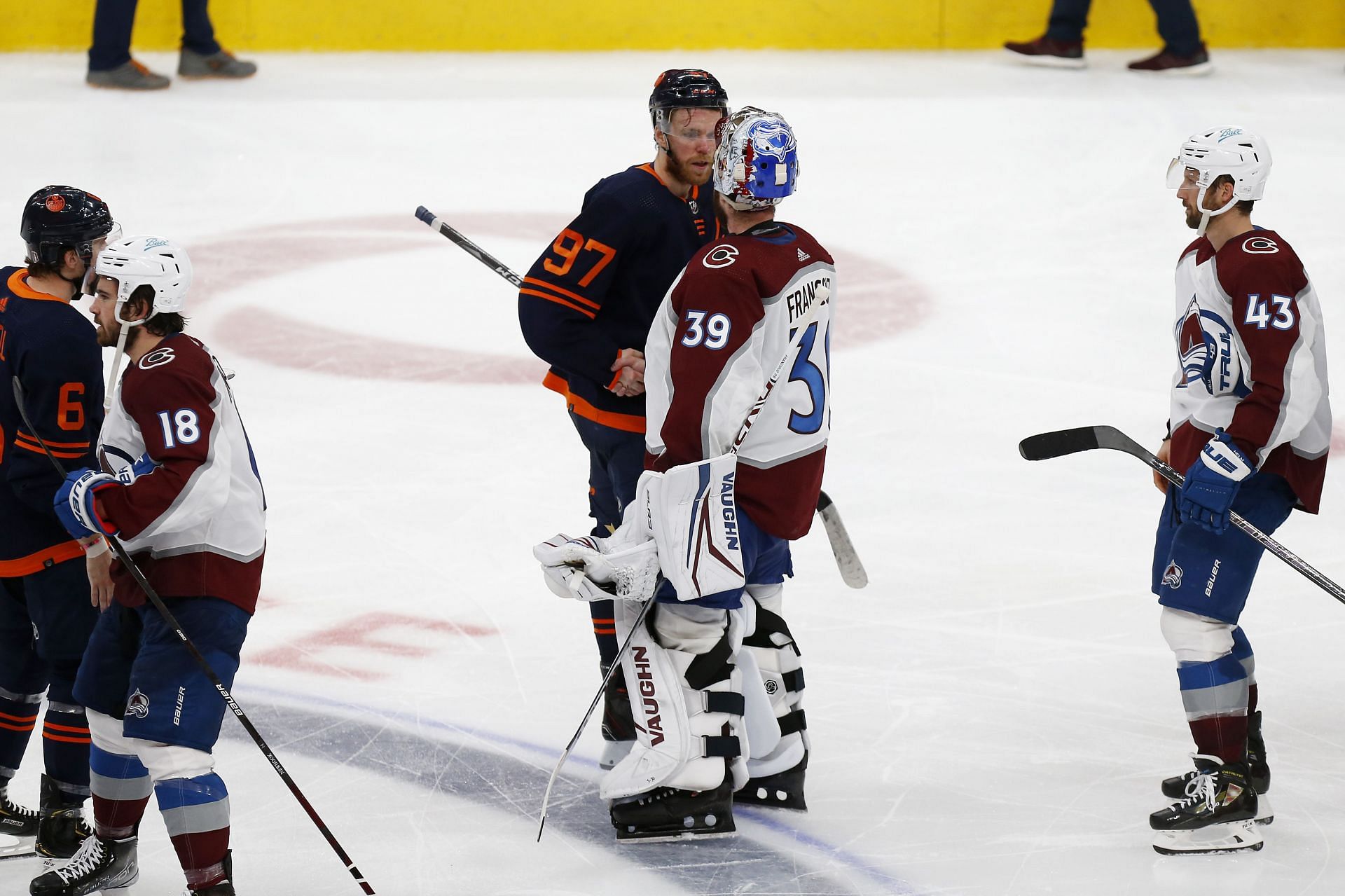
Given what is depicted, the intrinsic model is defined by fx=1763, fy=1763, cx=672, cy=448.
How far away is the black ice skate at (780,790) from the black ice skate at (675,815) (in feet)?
0.40

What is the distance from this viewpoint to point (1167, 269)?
7.07 m

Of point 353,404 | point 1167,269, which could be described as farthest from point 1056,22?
point 353,404

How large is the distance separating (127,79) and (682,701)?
7.37 m

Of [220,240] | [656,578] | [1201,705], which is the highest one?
[656,578]

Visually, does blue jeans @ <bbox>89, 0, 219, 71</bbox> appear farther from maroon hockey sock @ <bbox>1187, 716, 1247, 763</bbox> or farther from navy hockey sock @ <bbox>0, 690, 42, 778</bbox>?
maroon hockey sock @ <bbox>1187, 716, 1247, 763</bbox>

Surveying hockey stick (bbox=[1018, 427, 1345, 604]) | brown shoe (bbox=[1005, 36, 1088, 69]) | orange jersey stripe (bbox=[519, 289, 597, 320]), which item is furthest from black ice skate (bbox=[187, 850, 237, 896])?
brown shoe (bbox=[1005, 36, 1088, 69])

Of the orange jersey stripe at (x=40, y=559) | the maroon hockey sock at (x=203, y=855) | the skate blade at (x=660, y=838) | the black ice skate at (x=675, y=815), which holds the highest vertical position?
the orange jersey stripe at (x=40, y=559)

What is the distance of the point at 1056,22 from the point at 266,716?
814 cm

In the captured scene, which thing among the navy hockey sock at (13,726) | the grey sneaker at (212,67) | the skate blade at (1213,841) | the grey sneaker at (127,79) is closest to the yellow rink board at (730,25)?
the grey sneaker at (212,67)

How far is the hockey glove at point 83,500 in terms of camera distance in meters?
2.64

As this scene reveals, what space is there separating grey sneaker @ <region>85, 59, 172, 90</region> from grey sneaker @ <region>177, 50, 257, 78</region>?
0.31 meters

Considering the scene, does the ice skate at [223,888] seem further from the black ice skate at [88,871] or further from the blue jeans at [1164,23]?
the blue jeans at [1164,23]

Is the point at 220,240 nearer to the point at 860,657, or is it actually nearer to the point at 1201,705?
the point at 860,657

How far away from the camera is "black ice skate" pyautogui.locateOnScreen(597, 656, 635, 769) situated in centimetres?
347
